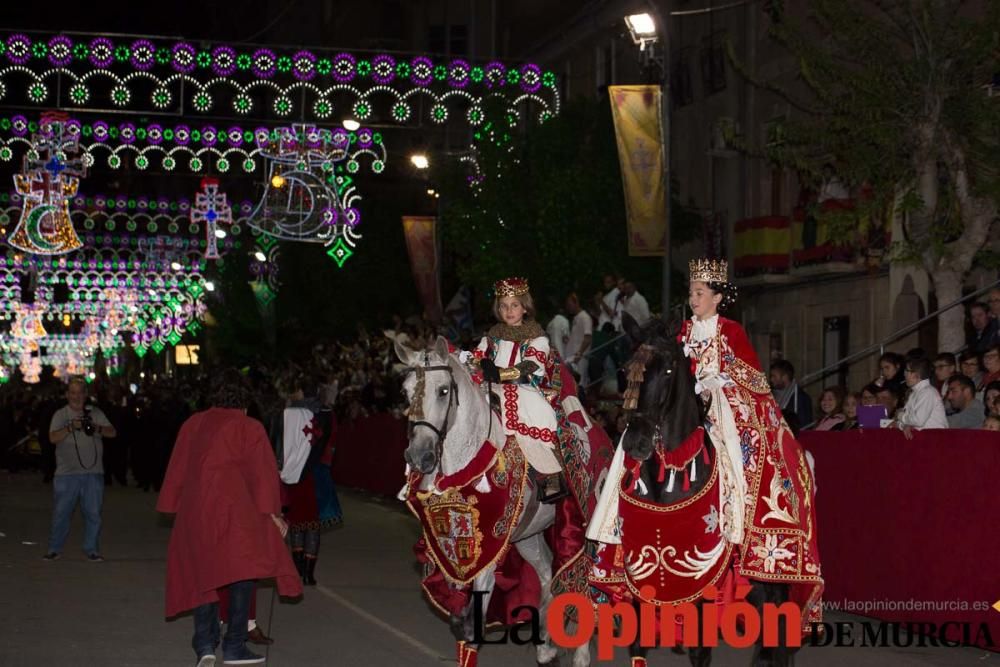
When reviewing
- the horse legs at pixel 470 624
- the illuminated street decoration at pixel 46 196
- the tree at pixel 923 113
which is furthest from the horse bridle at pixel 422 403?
the illuminated street decoration at pixel 46 196

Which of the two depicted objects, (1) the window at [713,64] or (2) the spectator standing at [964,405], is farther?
(1) the window at [713,64]

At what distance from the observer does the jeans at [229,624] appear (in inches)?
402

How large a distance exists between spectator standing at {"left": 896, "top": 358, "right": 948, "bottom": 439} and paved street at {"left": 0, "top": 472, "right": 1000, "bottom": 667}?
2424 millimetres

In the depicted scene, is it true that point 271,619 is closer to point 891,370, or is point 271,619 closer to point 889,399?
point 889,399

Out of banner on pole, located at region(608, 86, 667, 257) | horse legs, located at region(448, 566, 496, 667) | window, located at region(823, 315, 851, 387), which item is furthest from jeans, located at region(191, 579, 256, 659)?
window, located at region(823, 315, 851, 387)

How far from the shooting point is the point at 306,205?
89.3 ft

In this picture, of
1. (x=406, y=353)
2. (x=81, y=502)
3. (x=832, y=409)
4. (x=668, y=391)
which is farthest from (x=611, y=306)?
(x=668, y=391)

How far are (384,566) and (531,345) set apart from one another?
23.3 ft

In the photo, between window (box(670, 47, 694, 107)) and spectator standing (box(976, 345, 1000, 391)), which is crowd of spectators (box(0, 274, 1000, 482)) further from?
window (box(670, 47, 694, 107))

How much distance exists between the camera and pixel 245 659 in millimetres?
10656

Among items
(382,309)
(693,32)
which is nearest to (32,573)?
(693,32)

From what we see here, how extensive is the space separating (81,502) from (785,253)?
65.9 ft

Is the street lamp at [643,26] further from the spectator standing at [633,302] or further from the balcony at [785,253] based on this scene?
the balcony at [785,253]

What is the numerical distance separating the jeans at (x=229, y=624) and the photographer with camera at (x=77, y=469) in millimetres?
6516
